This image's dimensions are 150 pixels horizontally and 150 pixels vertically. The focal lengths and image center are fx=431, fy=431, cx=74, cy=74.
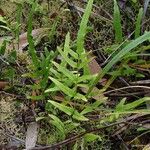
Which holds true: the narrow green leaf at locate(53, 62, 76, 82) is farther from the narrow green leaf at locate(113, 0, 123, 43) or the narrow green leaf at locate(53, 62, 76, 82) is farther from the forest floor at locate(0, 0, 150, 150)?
the narrow green leaf at locate(113, 0, 123, 43)

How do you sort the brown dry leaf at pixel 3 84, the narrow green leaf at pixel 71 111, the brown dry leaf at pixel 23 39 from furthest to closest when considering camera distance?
1. the brown dry leaf at pixel 23 39
2. the brown dry leaf at pixel 3 84
3. the narrow green leaf at pixel 71 111

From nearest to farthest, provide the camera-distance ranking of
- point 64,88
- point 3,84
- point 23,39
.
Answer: point 64,88, point 3,84, point 23,39

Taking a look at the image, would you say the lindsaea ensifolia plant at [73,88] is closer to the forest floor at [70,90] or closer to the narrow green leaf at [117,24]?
the forest floor at [70,90]

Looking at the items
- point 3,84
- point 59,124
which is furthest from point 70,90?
point 3,84

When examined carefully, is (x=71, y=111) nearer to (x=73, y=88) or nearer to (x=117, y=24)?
(x=73, y=88)

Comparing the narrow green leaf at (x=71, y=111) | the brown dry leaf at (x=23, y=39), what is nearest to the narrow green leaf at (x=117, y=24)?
the brown dry leaf at (x=23, y=39)

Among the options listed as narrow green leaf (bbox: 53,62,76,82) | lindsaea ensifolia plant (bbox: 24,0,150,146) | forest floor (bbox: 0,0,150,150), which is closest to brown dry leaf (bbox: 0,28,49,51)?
forest floor (bbox: 0,0,150,150)

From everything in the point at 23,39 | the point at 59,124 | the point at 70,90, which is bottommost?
the point at 59,124

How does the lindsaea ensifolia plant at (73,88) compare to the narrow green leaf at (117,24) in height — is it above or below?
below
